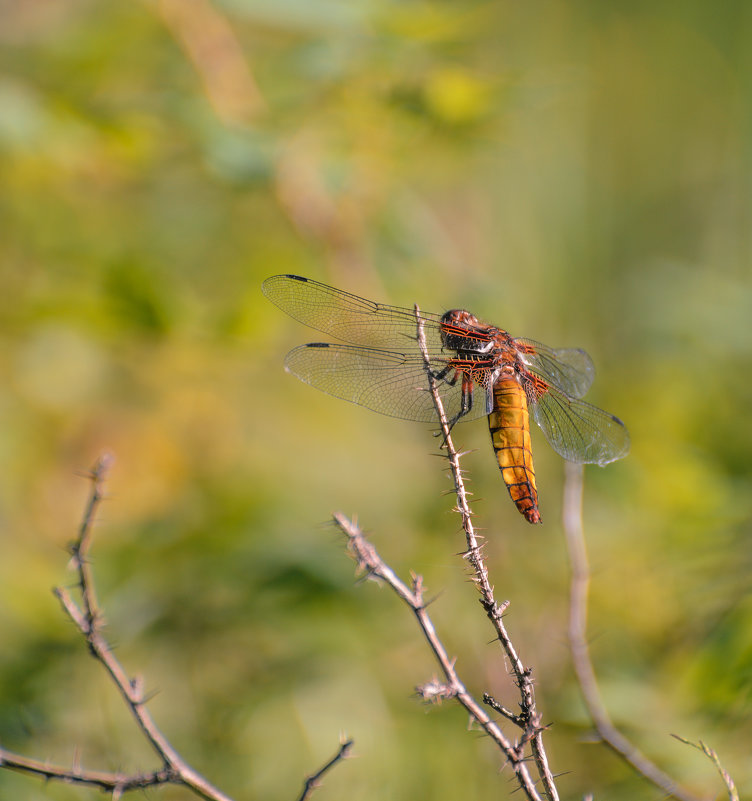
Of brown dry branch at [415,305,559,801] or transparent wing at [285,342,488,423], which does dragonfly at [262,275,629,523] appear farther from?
brown dry branch at [415,305,559,801]

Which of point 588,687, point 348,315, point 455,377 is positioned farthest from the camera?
point 348,315

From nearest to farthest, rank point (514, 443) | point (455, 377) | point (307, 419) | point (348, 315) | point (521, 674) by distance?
point (521, 674) → point (514, 443) → point (455, 377) → point (348, 315) → point (307, 419)

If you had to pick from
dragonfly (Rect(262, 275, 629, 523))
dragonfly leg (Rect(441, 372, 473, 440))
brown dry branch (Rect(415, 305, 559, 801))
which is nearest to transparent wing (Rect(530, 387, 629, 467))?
dragonfly (Rect(262, 275, 629, 523))

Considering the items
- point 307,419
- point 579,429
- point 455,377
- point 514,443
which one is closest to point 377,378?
point 455,377

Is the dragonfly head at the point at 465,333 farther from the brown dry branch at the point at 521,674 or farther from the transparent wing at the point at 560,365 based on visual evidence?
the brown dry branch at the point at 521,674

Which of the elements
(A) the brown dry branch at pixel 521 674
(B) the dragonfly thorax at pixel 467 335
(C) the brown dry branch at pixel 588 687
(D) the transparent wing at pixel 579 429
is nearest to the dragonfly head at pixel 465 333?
(B) the dragonfly thorax at pixel 467 335

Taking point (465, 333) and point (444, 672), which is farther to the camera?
point (465, 333)

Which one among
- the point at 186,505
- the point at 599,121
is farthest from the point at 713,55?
the point at 186,505

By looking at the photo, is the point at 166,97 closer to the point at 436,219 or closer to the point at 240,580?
the point at 240,580

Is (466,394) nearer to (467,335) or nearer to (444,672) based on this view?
(467,335)
